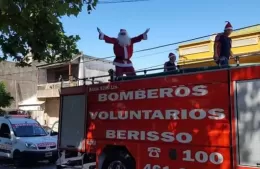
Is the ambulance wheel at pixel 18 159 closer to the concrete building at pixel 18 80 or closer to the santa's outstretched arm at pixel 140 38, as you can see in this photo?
the santa's outstretched arm at pixel 140 38

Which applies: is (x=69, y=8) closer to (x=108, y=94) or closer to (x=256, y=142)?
(x=108, y=94)

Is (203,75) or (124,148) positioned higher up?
(203,75)

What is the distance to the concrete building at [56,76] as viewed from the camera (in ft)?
99.2

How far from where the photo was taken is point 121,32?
Result: 30.6 ft

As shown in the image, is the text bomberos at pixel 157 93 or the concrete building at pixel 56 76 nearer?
the text bomberos at pixel 157 93

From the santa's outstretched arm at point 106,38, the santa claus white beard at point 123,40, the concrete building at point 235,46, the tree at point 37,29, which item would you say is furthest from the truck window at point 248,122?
the concrete building at point 235,46

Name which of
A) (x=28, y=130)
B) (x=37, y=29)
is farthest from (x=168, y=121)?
(x=28, y=130)

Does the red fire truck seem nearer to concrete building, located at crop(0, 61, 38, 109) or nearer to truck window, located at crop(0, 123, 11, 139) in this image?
truck window, located at crop(0, 123, 11, 139)

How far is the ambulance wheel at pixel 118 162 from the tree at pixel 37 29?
3175 mm

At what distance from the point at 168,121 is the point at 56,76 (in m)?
27.9

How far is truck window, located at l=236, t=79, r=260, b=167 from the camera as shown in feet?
18.2

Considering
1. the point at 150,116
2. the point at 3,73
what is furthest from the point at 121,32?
the point at 3,73

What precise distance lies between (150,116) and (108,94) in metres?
1.42

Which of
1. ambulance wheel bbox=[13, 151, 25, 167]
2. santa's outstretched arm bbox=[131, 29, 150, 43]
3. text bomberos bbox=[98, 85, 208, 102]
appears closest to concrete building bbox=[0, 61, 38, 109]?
ambulance wheel bbox=[13, 151, 25, 167]
